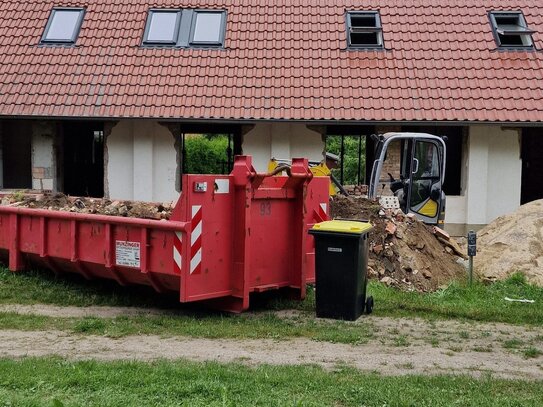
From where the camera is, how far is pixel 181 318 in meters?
7.77

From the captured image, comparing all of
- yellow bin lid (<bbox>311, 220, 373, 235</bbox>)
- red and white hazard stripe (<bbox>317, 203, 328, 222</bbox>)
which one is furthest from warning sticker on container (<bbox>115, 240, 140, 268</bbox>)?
red and white hazard stripe (<bbox>317, 203, 328, 222</bbox>)

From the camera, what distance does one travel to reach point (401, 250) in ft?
36.0

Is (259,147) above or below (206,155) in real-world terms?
above

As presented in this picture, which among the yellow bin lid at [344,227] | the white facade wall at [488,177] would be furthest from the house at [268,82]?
the yellow bin lid at [344,227]

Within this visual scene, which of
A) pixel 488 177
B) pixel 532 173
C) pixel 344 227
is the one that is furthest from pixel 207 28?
pixel 344 227

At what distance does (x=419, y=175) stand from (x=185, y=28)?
307 inches

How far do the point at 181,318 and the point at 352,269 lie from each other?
2048 mm

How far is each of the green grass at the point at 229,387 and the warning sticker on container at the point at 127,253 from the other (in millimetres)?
2165

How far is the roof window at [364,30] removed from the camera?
56.9ft

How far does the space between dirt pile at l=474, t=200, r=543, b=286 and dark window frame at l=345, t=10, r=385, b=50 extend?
6576 mm

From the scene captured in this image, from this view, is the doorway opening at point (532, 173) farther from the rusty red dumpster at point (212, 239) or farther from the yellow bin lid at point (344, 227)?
the yellow bin lid at point (344, 227)

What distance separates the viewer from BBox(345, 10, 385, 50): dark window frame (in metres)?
17.2

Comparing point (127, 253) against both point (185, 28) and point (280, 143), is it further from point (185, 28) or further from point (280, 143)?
point (185, 28)

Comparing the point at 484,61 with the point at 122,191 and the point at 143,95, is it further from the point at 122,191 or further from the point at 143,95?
the point at 122,191
